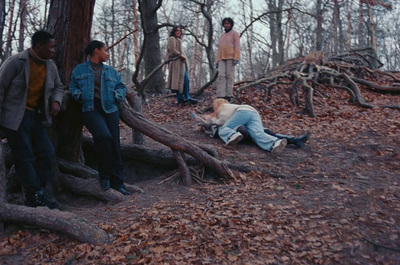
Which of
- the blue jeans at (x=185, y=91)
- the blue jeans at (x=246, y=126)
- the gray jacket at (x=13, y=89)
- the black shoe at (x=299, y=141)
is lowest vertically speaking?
the black shoe at (x=299, y=141)

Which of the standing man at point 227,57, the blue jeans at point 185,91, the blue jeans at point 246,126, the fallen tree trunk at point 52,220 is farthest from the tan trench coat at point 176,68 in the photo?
the fallen tree trunk at point 52,220

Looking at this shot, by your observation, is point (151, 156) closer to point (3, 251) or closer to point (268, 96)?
point (3, 251)

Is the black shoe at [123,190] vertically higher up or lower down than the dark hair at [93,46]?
lower down

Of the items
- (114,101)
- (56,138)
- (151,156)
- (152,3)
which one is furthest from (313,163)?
(152,3)

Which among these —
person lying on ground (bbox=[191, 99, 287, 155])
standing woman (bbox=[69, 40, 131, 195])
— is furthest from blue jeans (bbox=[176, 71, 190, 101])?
standing woman (bbox=[69, 40, 131, 195])

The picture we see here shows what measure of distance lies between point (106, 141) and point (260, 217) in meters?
1.97

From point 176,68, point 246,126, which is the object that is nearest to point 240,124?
point 246,126

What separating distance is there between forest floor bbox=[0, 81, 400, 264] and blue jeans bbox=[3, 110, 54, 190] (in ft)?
1.75

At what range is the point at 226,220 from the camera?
12.1 ft

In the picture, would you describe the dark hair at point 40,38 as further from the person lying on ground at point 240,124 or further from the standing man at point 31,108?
the person lying on ground at point 240,124

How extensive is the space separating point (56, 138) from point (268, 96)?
634 cm

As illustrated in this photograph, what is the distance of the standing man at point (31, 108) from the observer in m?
3.81

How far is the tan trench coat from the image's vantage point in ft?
30.5

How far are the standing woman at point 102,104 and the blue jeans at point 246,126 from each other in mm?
2274
